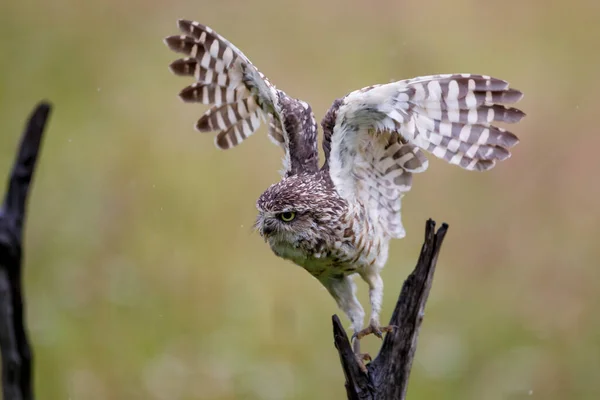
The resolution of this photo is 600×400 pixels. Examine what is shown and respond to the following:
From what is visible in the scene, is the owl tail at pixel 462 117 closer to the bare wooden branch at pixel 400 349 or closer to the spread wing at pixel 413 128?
the spread wing at pixel 413 128

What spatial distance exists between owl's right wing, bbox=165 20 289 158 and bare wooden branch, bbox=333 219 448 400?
41.4 inches

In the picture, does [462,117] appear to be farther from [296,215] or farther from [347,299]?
[347,299]

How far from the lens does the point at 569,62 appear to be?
7.51 metres

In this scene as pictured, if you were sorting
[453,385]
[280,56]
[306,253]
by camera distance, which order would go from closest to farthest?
[306,253]
[453,385]
[280,56]

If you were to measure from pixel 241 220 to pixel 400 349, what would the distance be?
3331 mm

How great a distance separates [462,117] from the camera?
3.54 metres

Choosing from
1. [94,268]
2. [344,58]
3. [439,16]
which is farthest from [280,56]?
[94,268]

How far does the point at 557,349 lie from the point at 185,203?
293cm

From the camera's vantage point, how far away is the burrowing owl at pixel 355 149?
343 centimetres

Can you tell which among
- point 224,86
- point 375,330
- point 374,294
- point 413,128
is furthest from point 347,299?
point 224,86

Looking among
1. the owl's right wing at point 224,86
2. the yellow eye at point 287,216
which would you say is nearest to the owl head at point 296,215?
the yellow eye at point 287,216

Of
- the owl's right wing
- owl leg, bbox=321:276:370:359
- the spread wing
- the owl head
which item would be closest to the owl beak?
the owl head

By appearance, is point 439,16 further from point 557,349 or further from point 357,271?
point 357,271

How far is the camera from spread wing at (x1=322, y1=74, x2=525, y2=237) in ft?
11.3
